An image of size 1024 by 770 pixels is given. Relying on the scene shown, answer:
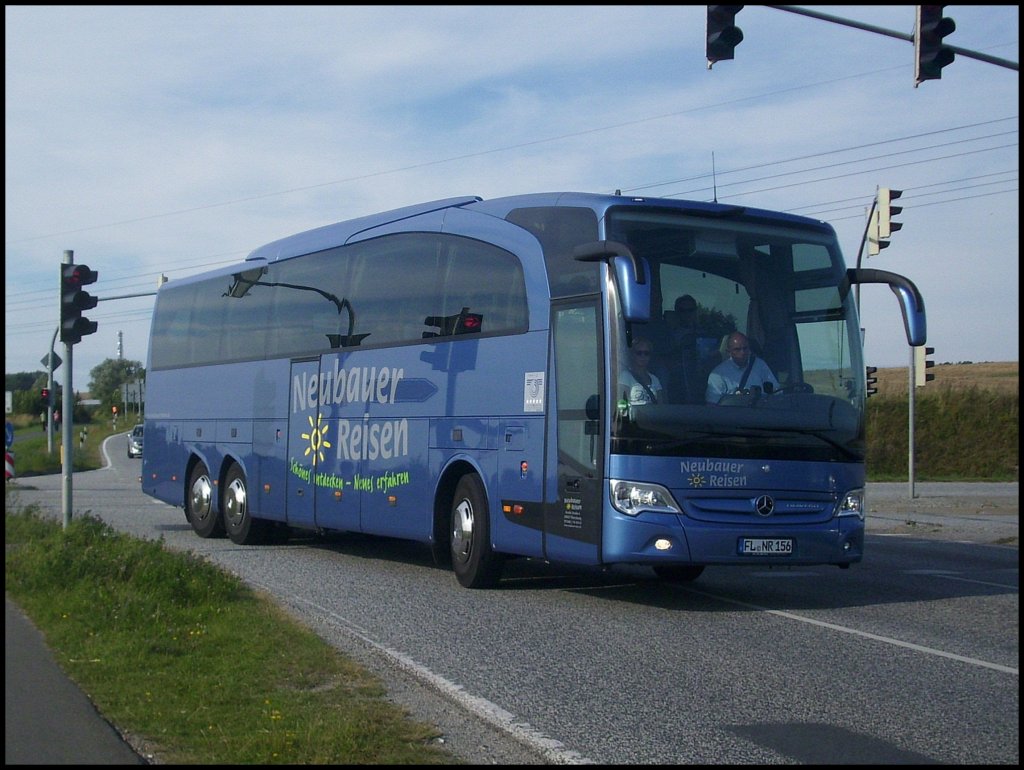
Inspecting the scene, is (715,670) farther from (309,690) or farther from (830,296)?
(830,296)

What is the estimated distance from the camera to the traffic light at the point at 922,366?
2628cm

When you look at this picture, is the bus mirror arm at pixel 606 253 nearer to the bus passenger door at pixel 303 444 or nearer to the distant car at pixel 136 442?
the bus passenger door at pixel 303 444

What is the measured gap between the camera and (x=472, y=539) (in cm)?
1273

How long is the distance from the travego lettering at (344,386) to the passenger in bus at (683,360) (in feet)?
13.8

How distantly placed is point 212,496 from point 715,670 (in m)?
12.1

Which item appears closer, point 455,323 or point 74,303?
point 455,323

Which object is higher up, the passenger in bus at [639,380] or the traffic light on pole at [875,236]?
the traffic light on pole at [875,236]

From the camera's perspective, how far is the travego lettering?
14.6m

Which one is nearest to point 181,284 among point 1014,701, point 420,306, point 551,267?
point 420,306

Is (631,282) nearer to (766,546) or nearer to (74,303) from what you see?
(766,546)

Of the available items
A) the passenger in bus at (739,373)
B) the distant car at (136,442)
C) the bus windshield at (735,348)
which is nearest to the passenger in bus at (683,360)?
the bus windshield at (735,348)

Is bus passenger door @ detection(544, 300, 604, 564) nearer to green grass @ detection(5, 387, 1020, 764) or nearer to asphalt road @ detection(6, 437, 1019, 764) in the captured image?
asphalt road @ detection(6, 437, 1019, 764)

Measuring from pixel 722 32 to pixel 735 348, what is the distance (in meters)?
4.50

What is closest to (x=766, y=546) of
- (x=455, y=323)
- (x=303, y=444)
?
(x=455, y=323)
